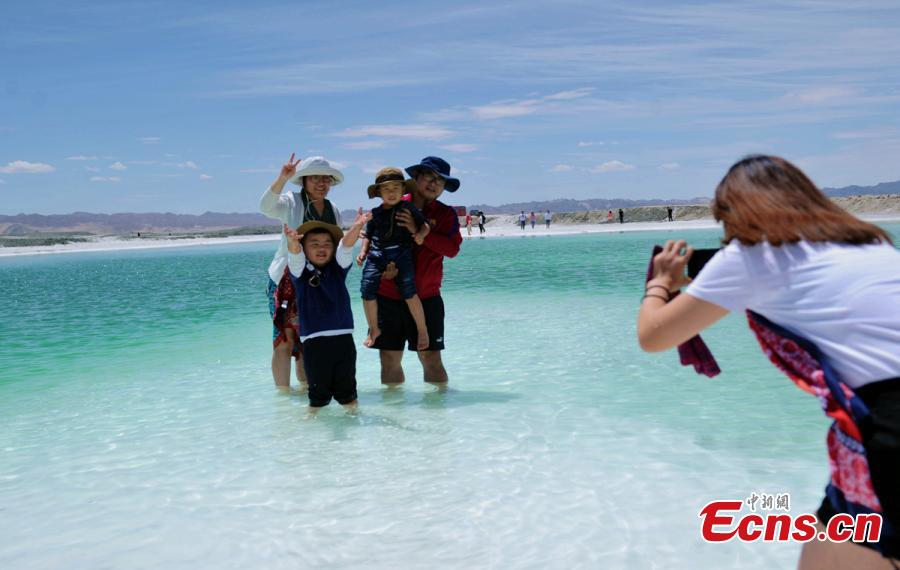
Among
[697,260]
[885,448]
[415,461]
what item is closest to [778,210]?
[697,260]

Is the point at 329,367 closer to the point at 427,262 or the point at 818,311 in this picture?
the point at 427,262

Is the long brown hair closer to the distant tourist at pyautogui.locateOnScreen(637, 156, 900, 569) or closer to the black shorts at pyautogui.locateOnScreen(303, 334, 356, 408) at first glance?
the distant tourist at pyautogui.locateOnScreen(637, 156, 900, 569)

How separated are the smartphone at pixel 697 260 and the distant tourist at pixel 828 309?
229 millimetres

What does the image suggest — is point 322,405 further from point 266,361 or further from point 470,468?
point 266,361

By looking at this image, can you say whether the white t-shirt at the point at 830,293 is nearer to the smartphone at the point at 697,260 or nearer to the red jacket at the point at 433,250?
the smartphone at the point at 697,260

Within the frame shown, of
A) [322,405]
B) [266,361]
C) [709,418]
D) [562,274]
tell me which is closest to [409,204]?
[322,405]

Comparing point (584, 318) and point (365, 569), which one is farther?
point (584, 318)

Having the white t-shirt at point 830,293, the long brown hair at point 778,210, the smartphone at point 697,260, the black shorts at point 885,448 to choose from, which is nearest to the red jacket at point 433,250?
the smartphone at point 697,260

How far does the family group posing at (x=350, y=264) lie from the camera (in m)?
5.65

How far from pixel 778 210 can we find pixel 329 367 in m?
4.26

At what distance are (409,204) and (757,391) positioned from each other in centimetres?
342

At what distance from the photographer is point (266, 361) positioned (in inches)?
376

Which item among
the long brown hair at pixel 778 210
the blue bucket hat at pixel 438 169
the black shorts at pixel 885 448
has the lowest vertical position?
the black shorts at pixel 885 448

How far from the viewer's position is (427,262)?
20.7 ft
